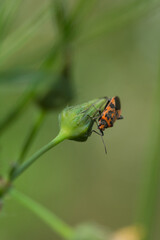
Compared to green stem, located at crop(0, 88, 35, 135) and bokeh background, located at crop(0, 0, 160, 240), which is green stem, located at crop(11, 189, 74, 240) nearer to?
green stem, located at crop(0, 88, 35, 135)

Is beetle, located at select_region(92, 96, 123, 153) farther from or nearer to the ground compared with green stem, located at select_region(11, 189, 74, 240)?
farther from the ground

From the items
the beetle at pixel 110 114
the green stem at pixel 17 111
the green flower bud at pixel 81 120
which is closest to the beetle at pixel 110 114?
the beetle at pixel 110 114

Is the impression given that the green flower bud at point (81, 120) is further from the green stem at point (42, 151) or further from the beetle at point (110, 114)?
the beetle at point (110, 114)

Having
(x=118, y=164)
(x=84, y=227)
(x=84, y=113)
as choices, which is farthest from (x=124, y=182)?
(x=84, y=113)

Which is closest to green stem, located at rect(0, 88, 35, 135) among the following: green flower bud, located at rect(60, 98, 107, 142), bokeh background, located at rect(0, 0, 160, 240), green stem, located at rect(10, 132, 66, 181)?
green stem, located at rect(10, 132, 66, 181)

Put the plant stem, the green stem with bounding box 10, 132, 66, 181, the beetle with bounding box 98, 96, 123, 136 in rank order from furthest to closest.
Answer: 1. the plant stem
2. the beetle with bounding box 98, 96, 123, 136
3. the green stem with bounding box 10, 132, 66, 181

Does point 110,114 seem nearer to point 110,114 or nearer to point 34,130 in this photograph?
point 110,114
